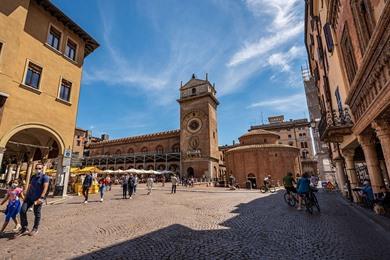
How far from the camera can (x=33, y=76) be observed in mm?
12500

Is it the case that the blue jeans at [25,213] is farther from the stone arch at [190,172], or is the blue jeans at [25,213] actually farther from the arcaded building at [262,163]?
the stone arch at [190,172]

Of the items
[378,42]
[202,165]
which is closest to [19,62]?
[378,42]

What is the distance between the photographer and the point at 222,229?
6223 millimetres

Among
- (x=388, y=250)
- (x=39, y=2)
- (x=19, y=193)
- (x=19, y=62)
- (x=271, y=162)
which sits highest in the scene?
(x=39, y=2)

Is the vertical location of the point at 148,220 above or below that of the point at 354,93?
below

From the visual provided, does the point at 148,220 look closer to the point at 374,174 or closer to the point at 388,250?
the point at 388,250

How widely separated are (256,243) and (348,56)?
868cm

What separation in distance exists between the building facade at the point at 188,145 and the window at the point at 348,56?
33.6 m

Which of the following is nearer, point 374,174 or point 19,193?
point 19,193

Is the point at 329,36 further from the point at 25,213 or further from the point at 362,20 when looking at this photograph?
the point at 25,213

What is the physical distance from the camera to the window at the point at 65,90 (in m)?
14.3

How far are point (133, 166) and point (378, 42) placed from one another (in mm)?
48725

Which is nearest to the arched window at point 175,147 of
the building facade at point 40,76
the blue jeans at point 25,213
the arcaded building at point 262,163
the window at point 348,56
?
the arcaded building at point 262,163

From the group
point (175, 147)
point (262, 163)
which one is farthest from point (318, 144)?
point (175, 147)
